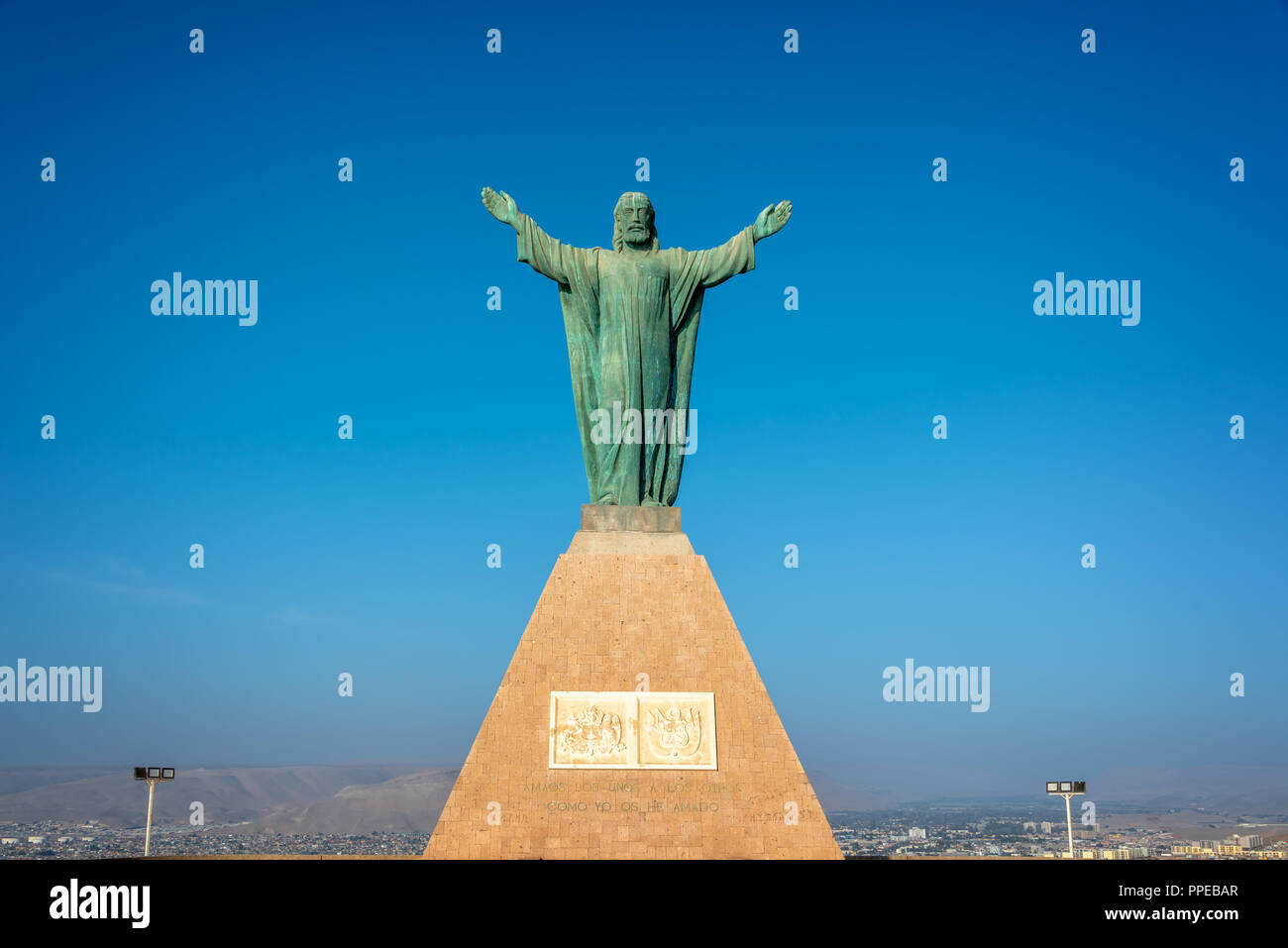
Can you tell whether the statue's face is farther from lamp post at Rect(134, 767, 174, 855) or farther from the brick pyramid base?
lamp post at Rect(134, 767, 174, 855)

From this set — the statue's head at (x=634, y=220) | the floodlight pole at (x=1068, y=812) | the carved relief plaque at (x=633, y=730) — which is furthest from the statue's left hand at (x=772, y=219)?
the floodlight pole at (x=1068, y=812)

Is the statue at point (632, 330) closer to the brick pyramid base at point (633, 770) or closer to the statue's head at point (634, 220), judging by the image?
the statue's head at point (634, 220)

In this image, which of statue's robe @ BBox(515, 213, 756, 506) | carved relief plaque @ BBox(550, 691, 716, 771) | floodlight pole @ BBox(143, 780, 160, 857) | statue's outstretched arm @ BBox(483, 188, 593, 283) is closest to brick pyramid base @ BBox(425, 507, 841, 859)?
carved relief plaque @ BBox(550, 691, 716, 771)

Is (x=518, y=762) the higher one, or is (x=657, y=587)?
(x=657, y=587)
